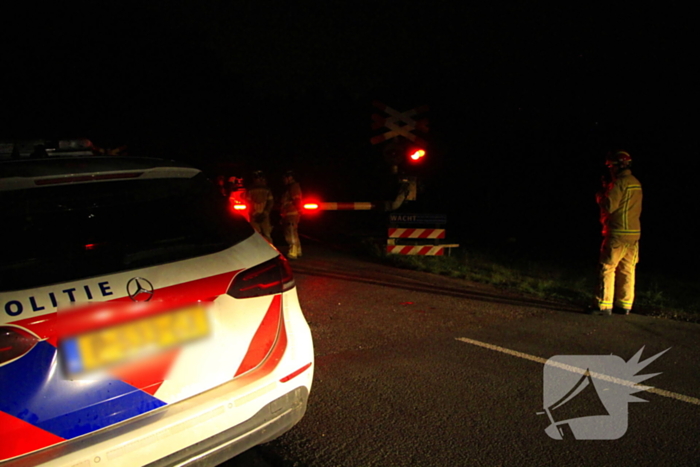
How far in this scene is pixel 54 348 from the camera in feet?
6.93

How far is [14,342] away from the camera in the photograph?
2021 millimetres

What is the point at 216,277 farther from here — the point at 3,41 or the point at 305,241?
the point at 3,41

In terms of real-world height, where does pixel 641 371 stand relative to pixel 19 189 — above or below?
below

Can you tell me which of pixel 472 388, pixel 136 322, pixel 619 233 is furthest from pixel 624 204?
pixel 136 322

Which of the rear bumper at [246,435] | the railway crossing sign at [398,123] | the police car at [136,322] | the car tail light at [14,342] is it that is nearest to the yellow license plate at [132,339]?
the police car at [136,322]

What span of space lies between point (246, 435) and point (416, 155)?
9.18 metres

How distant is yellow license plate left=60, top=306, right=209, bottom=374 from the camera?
7.11 ft

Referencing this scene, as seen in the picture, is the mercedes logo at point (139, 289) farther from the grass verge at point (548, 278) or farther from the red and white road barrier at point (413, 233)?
the red and white road barrier at point (413, 233)

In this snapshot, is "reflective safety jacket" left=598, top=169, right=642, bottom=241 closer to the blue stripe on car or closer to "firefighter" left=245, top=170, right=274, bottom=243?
the blue stripe on car

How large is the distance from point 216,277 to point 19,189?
906 millimetres

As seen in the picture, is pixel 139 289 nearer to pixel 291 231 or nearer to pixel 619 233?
pixel 619 233

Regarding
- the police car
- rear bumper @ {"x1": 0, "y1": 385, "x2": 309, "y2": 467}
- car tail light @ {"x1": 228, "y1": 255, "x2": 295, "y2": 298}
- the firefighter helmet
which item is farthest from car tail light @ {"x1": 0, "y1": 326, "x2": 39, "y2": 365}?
the firefighter helmet

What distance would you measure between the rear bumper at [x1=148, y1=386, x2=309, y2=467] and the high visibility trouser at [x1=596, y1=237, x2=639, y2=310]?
4.90 m

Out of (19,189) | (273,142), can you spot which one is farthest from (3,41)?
(19,189)
